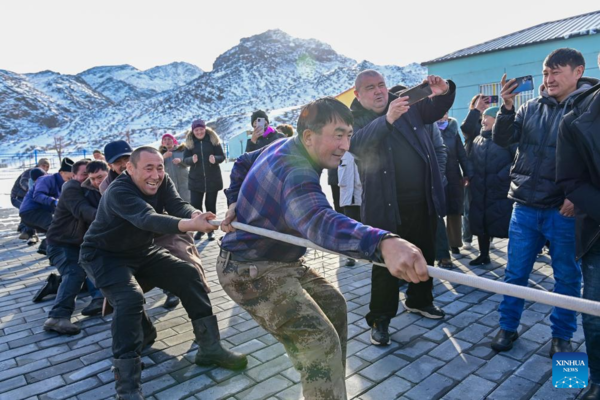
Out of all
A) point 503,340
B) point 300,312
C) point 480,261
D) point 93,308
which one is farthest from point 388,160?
point 93,308

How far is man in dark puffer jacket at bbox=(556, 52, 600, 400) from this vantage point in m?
2.61

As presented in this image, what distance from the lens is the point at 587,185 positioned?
267 centimetres

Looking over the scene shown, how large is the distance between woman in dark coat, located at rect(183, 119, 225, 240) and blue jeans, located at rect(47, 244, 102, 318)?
3.21m

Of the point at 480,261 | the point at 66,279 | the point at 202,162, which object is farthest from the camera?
the point at 202,162

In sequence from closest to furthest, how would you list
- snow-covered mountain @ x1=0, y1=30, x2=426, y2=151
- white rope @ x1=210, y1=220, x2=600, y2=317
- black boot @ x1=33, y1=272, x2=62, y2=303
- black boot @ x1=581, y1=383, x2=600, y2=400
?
white rope @ x1=210, y1=220, x2=600, y2=317 < black boot @ x1=581, y1=383, x2=600, y2=400 < black boot @ x1=33, y1=272, x2=62, y2=303 < snow-covered mountain @ x1=0, y1=30, x2=426, y2=151

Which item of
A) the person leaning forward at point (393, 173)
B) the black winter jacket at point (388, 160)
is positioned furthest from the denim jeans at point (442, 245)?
the black winter jacket at point (388, 160)

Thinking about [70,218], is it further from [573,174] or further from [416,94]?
[573,174]

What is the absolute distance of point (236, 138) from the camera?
164ft

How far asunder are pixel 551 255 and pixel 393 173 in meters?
1.33

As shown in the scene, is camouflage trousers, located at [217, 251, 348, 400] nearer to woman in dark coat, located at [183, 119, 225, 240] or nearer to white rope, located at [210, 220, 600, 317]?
white rope, located at [210, 220, 600, 317]

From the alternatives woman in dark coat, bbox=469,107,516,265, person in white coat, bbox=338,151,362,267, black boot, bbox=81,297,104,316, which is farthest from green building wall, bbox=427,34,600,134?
black boot, bbox=81,297,104,316

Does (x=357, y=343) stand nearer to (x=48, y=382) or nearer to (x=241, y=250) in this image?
(x=241, y=250)

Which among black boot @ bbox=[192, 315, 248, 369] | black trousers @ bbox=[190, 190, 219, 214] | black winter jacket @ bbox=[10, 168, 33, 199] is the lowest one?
black boot @ bbox=[192, 315, 248, 369]

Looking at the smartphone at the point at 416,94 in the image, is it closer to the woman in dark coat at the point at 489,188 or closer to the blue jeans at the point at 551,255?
the blue jeans at the point at 551,255
